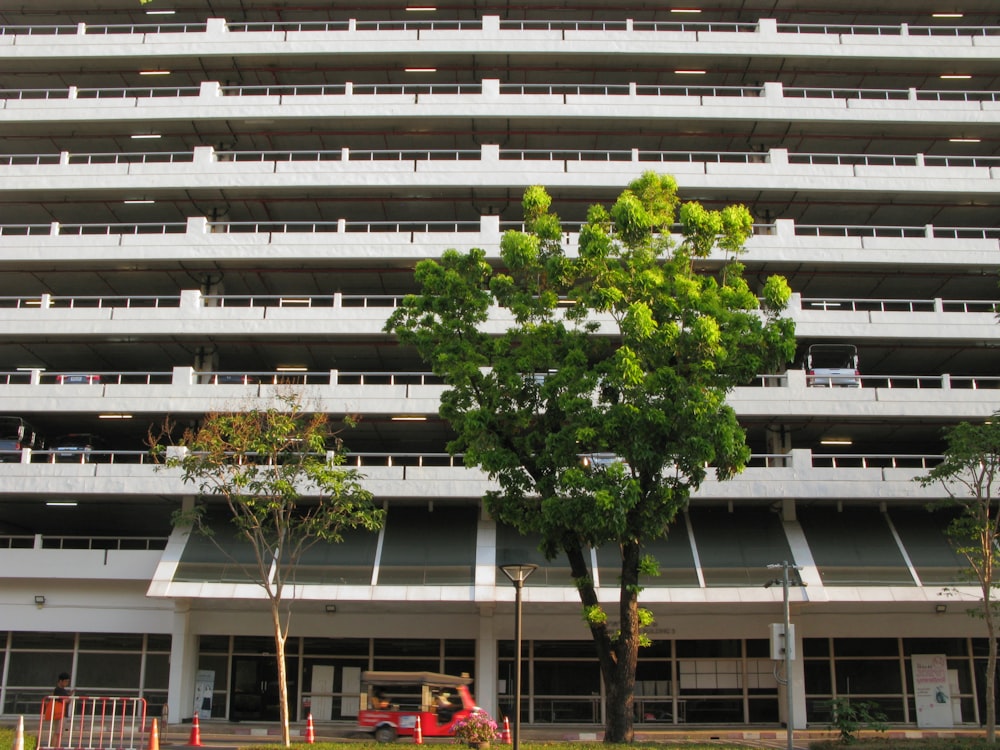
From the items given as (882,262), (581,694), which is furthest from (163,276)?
(882,262)

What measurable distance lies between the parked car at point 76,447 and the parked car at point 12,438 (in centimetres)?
101

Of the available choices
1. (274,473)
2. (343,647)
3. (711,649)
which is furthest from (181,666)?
(711,649)

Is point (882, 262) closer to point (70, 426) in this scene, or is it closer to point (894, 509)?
point (894, 509)

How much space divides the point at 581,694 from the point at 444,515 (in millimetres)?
7200

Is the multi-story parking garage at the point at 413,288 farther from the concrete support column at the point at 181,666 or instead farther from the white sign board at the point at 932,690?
the white sign board at the point at 932,690

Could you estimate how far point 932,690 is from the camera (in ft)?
97.9

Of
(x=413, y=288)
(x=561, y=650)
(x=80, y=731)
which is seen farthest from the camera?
(x=413, y=288)

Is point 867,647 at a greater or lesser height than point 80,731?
greater

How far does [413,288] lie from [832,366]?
49.7ft

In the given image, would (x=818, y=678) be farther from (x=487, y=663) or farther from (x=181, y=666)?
(x=181, y=666)

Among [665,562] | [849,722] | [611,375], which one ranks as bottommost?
[849,722]

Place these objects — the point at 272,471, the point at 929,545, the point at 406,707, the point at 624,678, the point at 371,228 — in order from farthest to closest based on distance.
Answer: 1. the point at 371,228
2. the point at 929,545
3. the point at 406,707
4. the point at 272,471
5. the point at 624,678

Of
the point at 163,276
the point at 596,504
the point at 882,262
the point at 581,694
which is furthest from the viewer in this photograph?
the point at 163,276

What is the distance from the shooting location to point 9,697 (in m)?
30.7
